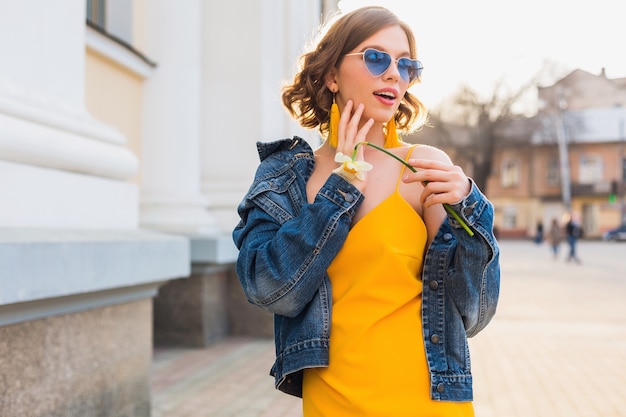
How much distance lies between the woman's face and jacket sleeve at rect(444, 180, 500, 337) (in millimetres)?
276

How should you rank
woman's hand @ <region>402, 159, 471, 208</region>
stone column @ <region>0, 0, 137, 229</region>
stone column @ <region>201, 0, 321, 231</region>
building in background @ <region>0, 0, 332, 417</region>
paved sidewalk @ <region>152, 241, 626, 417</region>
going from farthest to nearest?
stone column @ <region>201, 0, 321, 231</region>, paved sidewalk @ <region>152, 241, 626, 417</region>, stone column @ <region>0, 0, 137, 229</region>, building in background @ <region>0, 0, 332, 417</region>, woman's hand @ <region>402, 159, 471, 208</region>

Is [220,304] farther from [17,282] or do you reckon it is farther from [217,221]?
[17,282]

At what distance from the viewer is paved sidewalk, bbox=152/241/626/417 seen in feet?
14.6

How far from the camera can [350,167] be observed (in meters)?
1.42

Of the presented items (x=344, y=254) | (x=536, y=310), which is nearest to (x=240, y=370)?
(x=344, y=254)

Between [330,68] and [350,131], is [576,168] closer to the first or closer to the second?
[330,68]

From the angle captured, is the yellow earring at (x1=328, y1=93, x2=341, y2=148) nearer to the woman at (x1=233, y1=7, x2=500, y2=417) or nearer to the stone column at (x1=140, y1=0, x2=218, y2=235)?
the woman at (x1=233, y1=7, x2=500, y2=417)

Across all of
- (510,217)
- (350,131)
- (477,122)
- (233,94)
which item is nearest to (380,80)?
(350,131)

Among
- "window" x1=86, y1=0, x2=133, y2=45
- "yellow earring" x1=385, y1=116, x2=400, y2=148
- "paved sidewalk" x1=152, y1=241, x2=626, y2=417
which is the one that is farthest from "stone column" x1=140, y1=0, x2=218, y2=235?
"yellow earring" x1=385, y1=116, x2=400, y2=148

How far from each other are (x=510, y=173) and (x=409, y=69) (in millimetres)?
56143

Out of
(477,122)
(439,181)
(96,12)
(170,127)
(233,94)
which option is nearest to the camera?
(439,181)

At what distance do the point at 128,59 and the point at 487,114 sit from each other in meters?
41.7

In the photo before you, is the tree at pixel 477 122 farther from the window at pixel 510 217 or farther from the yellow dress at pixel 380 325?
the yellow dress at pixel 380 325

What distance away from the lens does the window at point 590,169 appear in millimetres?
53094
